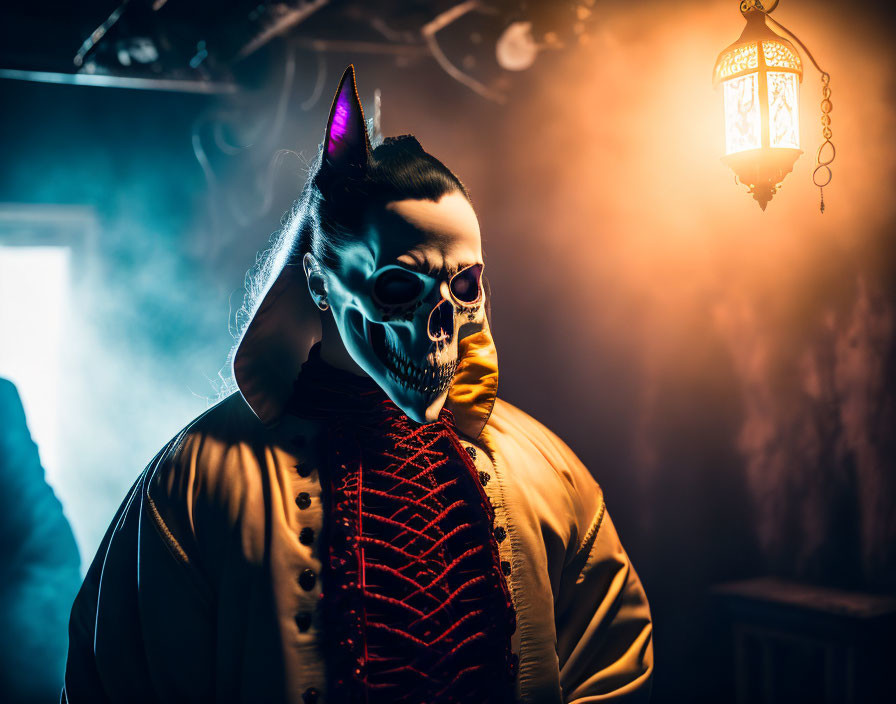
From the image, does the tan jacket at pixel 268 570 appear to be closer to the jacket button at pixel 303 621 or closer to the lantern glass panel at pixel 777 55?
the jacket button at pixel 303 621

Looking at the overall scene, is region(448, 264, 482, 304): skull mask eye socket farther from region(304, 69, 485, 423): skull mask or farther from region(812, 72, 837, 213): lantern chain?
region(812, 72, 837, 213): lantern chain

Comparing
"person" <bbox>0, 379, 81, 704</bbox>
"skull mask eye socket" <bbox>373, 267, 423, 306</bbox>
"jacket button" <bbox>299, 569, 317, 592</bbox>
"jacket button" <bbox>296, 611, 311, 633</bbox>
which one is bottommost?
"person" <bbox>0, 379, 81, 704</bbox>

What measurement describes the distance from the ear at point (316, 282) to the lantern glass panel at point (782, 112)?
1364 millimetres

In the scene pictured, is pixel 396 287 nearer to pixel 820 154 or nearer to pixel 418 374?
pixel 418 374

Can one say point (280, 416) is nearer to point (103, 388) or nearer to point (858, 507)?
point (103, 388)

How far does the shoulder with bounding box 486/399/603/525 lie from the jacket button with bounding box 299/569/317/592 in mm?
346

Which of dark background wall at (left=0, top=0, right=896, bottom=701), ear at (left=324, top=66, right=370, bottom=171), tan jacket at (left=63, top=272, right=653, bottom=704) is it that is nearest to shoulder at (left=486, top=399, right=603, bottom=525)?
tan jacket at (left=63, top=272, right=653, bottom=704)

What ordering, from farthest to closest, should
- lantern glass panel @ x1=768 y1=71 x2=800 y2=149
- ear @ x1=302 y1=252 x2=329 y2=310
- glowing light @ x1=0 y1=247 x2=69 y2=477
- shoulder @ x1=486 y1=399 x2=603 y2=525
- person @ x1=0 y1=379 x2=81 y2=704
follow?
1. glowing light @ x1=0 y1=247 x2=69 y2=477
2. person @ x1=0 y1=379 x2=81 y2=704
3. lantern glass panel @ x1=768 y1=71 x2=800 y2=149
4. shoulder @ x1=486 y1=399 x2=603 y2=525
5. ear @ x1=302 y1=252 x2=329 y2=310

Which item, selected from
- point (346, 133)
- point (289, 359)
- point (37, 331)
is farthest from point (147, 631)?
point (37, 331)

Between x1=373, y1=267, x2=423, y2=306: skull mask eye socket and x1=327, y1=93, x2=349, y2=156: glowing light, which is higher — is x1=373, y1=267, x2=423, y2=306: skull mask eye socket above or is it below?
below

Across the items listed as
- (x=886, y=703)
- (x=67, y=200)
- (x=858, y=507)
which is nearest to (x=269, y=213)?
(x=67, y=200)

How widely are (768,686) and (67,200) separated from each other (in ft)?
8.75

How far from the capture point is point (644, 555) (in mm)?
2746

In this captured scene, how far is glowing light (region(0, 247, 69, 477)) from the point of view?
95.2 inches
